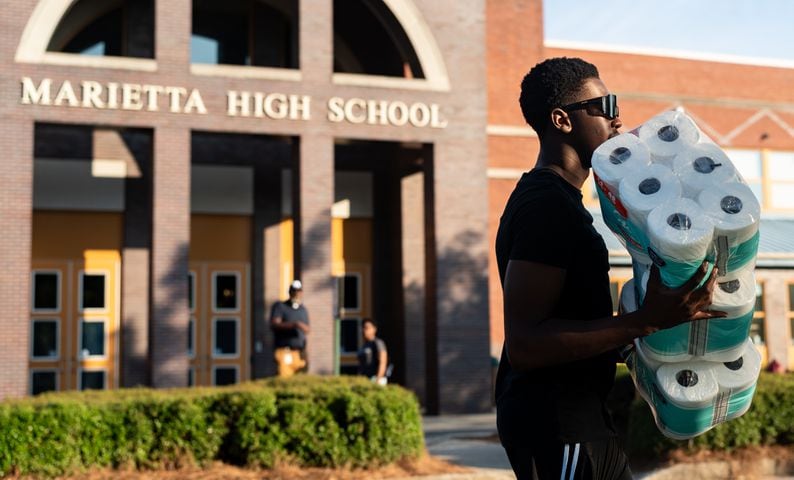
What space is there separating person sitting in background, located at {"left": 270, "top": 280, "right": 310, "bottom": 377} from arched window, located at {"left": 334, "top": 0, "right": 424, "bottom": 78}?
7034mm

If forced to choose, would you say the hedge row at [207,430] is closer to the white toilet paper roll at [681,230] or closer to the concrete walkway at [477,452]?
the concrete walkway at [477,452]

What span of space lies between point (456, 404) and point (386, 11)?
25.6 feet

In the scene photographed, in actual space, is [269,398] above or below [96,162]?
below

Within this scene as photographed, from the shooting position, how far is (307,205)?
18.8m

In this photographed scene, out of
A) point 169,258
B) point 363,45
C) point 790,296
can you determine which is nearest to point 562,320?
point 169,258

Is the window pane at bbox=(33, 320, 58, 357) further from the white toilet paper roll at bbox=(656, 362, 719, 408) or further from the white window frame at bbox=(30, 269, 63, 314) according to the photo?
the white toilet paper roll at bbox=(656, 362, 719, 408)

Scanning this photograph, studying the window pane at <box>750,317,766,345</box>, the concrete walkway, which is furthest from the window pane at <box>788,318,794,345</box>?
the concrete walkway

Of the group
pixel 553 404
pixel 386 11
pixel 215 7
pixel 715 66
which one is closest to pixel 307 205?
pixel 386 11

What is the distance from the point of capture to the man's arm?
264 centimetres

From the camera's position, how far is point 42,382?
20.3 m

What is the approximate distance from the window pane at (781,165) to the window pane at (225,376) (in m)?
15.8

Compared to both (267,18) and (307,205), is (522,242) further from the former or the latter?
(267,18)

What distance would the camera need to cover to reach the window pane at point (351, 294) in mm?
22562

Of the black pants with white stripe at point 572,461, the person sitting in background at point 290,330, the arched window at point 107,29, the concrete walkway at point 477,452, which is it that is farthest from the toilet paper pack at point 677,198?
the arched window at point 107,29
